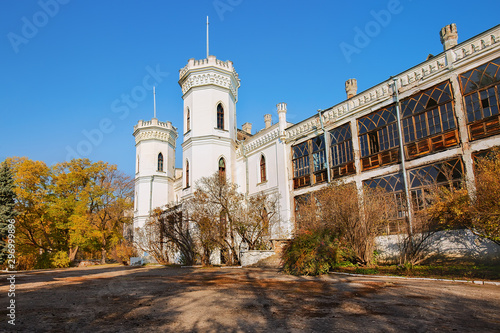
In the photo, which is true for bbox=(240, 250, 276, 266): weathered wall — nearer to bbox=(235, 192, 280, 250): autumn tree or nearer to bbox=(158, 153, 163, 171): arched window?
bbox=(235, 192, 280, 250): autumn tree

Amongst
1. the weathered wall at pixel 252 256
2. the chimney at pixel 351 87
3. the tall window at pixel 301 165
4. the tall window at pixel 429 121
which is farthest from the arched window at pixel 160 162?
the tall window at pixel 429 121

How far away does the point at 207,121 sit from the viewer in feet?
88.9

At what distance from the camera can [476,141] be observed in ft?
45.3

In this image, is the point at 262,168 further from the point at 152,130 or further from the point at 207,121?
the point at 152,130

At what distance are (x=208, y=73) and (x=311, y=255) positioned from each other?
19.5m

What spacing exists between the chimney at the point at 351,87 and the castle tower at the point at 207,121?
10.2 meters

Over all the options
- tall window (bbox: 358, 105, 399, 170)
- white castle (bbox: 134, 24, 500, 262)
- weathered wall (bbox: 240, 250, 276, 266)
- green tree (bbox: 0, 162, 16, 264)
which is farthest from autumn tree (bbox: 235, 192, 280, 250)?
green tree (bbox: 0, 162, 16, 264)

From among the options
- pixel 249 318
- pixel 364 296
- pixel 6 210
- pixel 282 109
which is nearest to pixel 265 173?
pixel 282 109

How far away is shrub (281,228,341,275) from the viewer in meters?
12.0

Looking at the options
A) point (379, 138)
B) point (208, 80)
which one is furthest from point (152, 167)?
point (379, 138)

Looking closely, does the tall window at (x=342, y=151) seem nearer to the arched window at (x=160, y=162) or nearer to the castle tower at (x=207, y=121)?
the castle tower at (x=207, y=121)

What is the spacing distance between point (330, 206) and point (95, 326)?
11.1 meters

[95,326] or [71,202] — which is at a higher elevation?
[71,202]

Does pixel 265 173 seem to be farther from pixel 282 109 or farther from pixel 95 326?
pixel 95 326
